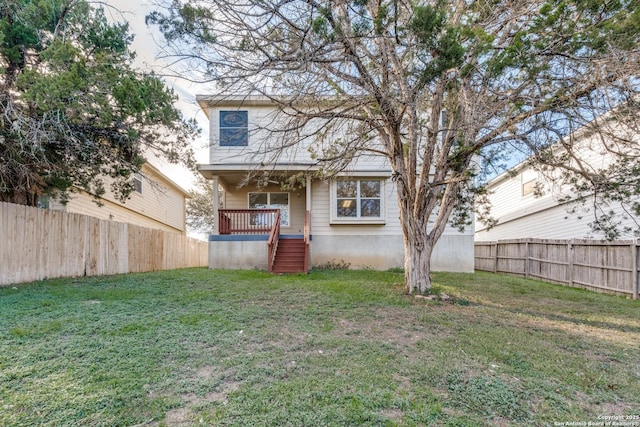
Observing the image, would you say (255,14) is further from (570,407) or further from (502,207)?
(502,207)

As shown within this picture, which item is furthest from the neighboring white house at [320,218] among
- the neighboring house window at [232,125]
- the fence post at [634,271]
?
the fence post at [634,271]

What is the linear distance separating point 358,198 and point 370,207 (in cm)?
56

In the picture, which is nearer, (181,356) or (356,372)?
(356,372)

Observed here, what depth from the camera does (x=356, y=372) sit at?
2773mm

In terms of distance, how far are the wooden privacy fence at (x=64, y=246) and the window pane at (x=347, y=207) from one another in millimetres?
7120

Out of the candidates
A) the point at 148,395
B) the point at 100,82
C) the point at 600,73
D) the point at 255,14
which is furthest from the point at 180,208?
the point at 600,73

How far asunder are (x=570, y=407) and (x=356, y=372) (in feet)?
5.54

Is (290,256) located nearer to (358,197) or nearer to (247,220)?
(247,220)

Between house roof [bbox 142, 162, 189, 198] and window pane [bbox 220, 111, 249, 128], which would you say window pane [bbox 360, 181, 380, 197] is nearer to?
window pane [bbox 220, 111, 249, 128]

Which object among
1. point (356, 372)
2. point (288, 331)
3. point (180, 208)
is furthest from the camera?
point (180, 208)

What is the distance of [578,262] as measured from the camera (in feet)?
28.6

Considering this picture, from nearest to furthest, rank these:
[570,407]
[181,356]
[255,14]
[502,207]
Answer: [570,407]
[181,356]
[255,14]
[502,207]

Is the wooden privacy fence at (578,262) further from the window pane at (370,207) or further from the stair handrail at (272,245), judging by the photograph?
the stair handrail at (272,245)

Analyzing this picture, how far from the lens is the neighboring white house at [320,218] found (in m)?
10.3
